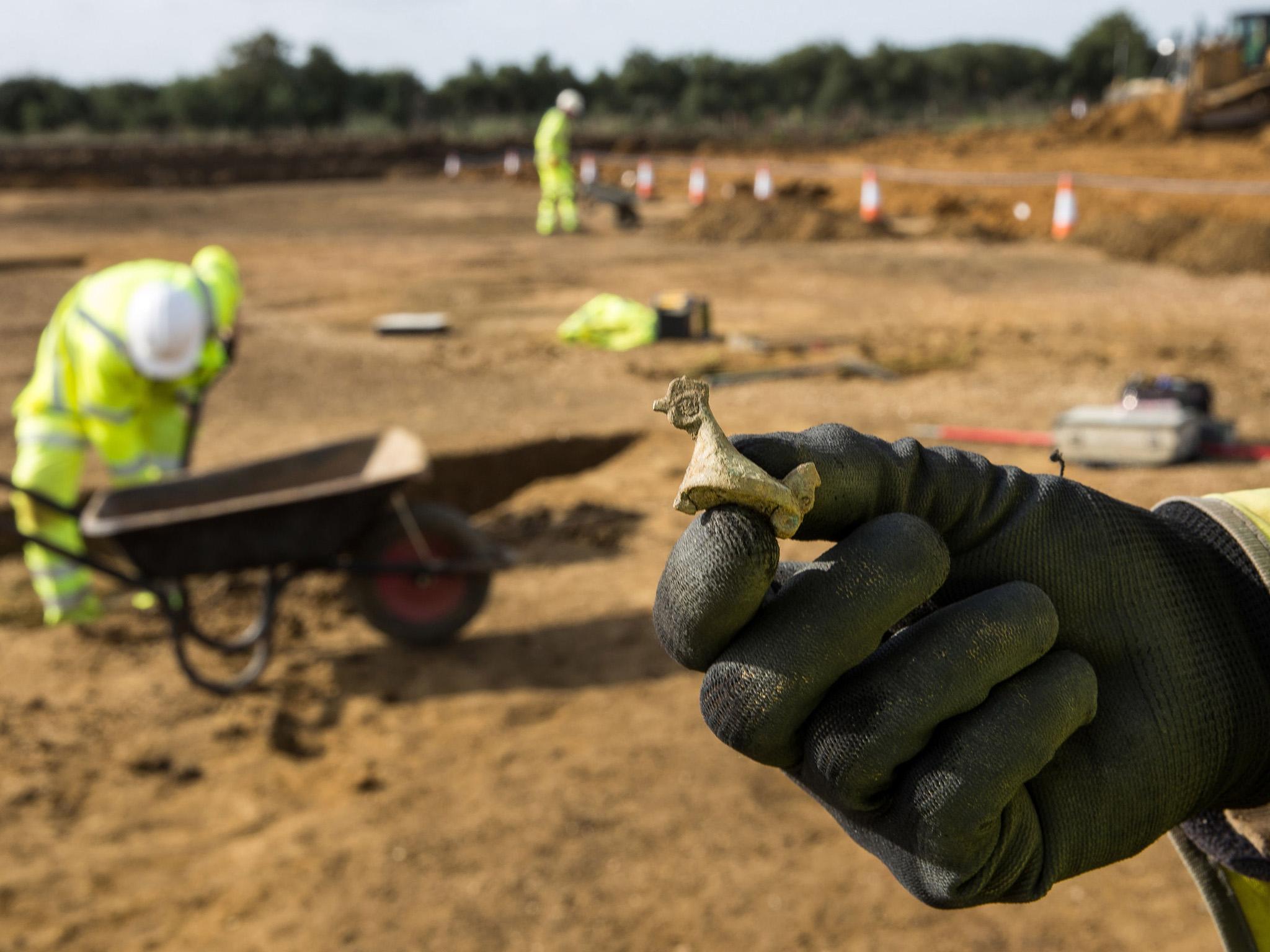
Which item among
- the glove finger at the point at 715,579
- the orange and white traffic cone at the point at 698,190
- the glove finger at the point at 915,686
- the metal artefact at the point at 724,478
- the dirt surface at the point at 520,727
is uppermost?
the orange and white traffic cone at the point at 698,190

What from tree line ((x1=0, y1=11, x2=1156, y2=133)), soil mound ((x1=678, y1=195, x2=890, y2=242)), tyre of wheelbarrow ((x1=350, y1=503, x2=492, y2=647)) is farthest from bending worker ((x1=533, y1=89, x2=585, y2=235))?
tree line ((x1=0, y1=11, x2=1156, y2=133))

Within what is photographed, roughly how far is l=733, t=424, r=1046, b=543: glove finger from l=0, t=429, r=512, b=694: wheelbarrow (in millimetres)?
3674

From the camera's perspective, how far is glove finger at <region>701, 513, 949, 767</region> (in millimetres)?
1057

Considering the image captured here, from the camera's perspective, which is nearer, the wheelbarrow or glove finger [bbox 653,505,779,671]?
glove finger [bbox 653,505,779,671]

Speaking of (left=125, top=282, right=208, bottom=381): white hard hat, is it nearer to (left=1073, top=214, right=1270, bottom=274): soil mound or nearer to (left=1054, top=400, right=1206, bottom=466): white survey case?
(left=1054, top=400, right=1206, bottom=466): white survey case

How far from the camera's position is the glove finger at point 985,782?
3.53 ft

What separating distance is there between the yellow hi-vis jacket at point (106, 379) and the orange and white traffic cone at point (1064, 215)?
1263 cm

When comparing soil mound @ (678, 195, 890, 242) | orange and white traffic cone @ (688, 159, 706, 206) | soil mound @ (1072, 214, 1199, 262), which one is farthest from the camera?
orange and white traffic cone @ (688, 159, 706, 206)

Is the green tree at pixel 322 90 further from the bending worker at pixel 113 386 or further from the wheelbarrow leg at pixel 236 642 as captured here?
the wheelbarrow leg at pixel 236 642

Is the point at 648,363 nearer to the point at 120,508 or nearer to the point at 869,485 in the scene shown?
the point at 120,508

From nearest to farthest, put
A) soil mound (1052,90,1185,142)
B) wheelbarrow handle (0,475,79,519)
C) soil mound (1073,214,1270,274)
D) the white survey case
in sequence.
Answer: wheelbarrow handle (0,475,79,519), the white survey case, soil mound (1073,214,1270,274), soil mound (1052,90,1185,142)

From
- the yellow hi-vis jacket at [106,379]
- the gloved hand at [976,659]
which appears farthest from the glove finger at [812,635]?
the yellow hi-vis jacket at [106,379]

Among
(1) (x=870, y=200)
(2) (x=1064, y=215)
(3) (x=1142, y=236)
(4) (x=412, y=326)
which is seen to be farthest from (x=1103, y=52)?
(4) (x=412, y=326)

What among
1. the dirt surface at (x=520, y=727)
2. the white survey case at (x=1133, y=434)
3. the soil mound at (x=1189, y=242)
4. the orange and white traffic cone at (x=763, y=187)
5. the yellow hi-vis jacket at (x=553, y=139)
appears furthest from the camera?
the orange and white traffic cone at (x=763, y=187)
